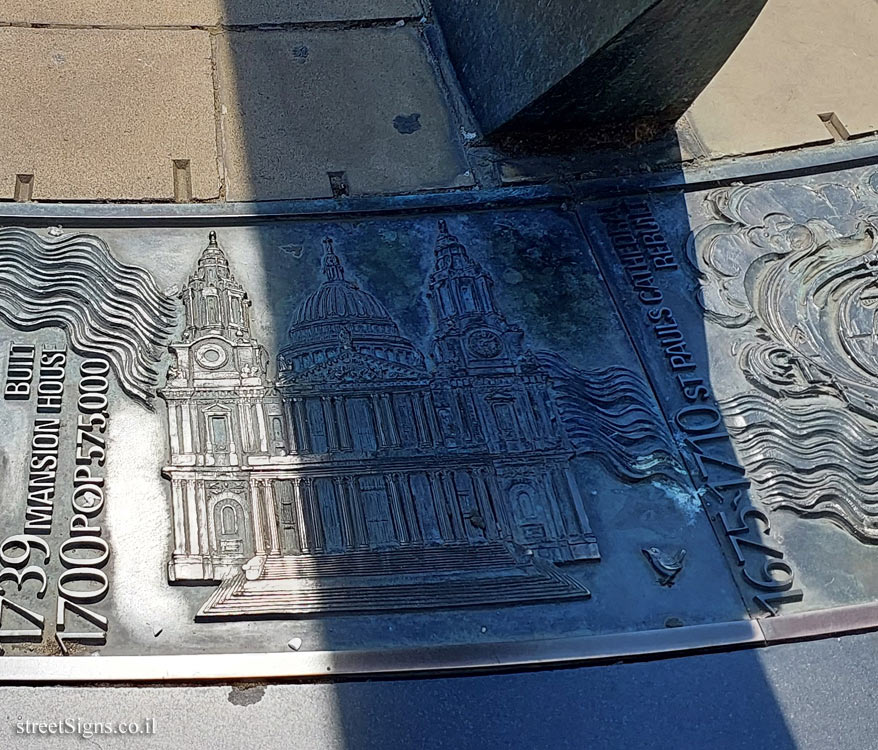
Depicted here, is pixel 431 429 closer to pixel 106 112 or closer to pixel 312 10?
pixel 106 112

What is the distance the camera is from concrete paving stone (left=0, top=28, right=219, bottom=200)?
16.2 feet

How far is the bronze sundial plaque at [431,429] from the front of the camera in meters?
3.71

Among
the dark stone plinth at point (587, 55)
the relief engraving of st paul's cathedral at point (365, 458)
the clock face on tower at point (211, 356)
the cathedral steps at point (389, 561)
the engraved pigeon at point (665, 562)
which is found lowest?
the engraved pigeon at point (665, 562)

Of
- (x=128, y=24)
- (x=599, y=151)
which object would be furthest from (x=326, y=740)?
(x=128, y=24)

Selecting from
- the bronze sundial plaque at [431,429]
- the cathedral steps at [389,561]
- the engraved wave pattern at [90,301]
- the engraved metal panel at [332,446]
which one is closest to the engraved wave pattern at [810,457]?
the bronze sundial plaque at [431,429]

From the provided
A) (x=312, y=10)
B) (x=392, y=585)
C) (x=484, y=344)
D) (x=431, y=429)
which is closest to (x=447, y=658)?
(x=392, y=585)

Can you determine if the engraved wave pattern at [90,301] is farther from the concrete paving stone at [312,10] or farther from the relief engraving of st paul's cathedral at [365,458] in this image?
the concrete paving stone at [312,10]

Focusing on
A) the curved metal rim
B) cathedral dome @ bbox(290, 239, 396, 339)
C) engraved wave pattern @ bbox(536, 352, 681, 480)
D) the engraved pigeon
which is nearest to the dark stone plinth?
cathedral dome @ bbox(290, 239, 396, 339)

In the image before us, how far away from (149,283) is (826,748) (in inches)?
114

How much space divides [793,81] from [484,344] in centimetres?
239

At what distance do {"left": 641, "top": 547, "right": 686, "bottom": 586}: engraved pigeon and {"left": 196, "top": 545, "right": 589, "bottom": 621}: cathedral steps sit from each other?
10.3 inches

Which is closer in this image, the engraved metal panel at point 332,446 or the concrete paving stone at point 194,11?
the engraved metal panel at point 332,446

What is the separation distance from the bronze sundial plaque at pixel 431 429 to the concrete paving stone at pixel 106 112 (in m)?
0.31

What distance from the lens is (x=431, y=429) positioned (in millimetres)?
4215
